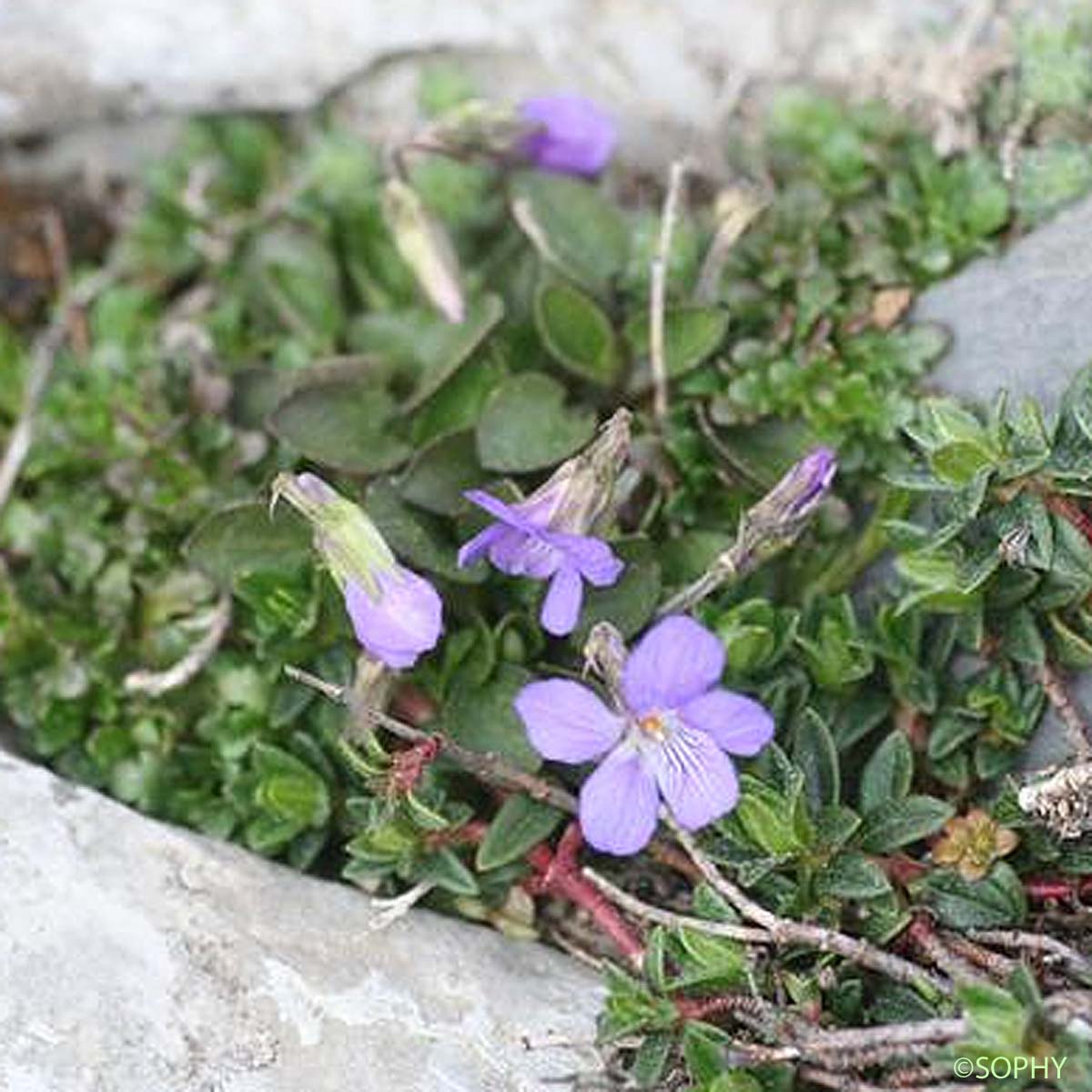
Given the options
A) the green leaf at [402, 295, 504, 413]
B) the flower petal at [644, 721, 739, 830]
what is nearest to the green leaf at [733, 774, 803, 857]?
the flower petal at [644, 721, 739, 830]

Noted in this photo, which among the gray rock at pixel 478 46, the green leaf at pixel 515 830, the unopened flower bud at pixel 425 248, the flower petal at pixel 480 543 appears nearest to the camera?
the flower petal at pixel 480 543

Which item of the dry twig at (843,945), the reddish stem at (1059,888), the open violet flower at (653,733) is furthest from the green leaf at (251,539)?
the reddish stem at (1059,888)

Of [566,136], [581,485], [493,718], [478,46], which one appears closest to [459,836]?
[493,718]

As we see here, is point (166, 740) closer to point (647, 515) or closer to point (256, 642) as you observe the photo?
point (256, 642)

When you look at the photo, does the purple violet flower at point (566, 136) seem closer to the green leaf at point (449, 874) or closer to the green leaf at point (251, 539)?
the green leaf at point (251, 539)

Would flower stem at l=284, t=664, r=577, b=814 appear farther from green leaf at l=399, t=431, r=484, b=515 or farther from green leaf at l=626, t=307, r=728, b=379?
green leaf at l=626, t=307, r=728, b=379

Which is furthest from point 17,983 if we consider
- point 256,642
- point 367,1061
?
point 256,642
